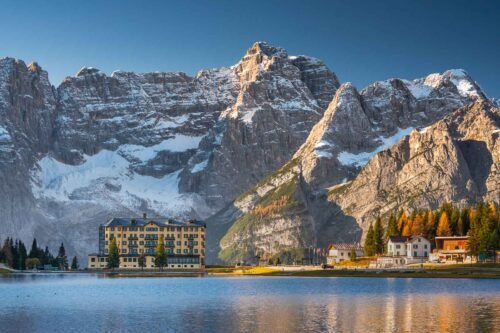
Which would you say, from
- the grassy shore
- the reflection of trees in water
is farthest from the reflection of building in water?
the grassy shore

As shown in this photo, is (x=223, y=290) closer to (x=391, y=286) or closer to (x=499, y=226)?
(x=391, y=286)

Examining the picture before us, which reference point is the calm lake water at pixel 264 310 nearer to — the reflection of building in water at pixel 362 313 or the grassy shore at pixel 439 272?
the reflection of building in water at pixel 362 313

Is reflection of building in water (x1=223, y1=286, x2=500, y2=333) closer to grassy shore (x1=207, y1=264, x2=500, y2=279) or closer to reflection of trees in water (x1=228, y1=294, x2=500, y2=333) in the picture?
reflection of trees in water (x1=228, y1=294, x2=500, y2=333)

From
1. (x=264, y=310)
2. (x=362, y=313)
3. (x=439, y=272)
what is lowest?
(x=264, y=310)

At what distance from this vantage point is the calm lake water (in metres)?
84.2

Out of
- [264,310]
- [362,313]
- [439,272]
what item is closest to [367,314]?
[362,313]

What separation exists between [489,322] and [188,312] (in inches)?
1262

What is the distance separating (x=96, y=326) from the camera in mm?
85875

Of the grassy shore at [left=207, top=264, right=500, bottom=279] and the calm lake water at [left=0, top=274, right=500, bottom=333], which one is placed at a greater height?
the grassy shore at [left=207, top=264, right=500, bottom=279]

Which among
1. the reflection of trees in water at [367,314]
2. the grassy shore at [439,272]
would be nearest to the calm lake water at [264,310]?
the reflection of trees in water at [367,314]

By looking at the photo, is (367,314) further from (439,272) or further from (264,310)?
(439,272)

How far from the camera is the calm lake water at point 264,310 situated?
3314 inches

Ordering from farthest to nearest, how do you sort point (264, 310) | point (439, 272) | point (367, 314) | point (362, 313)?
point (439, 272)
point (264, 310)
point (362, 313)
point (367, 314)

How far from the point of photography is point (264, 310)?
100 meters
